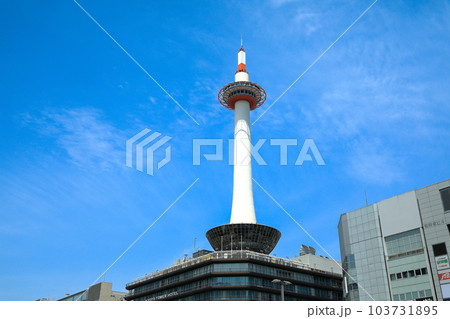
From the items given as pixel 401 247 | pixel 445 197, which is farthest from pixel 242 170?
pixel 445 197

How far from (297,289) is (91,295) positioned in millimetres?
73913

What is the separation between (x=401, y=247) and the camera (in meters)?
68.1

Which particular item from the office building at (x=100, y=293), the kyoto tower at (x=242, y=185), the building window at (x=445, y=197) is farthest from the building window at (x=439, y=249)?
the office building at (x=100, y=293)

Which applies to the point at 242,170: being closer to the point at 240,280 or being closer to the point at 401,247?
the point at 240,280

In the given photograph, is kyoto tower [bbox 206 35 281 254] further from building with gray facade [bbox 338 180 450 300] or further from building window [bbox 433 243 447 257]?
building window [bbox 433 243 447 257]

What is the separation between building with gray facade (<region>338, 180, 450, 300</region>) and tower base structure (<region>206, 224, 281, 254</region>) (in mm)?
41929

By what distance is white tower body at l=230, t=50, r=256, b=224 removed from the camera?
121812 mm

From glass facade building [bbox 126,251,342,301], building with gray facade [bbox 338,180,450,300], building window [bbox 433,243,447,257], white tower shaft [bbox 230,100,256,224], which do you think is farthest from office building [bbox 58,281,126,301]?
building window [bbox 433,243,447,257]

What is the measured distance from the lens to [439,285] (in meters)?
62.1

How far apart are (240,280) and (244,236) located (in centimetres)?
1862

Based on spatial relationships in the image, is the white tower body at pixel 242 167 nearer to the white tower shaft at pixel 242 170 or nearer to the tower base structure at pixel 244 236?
the white tower shaft at pixel 242 170

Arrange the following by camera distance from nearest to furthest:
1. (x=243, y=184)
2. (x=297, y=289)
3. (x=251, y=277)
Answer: (x=251, y=277) → (x=297, y=289) → (x=243, y=184)
